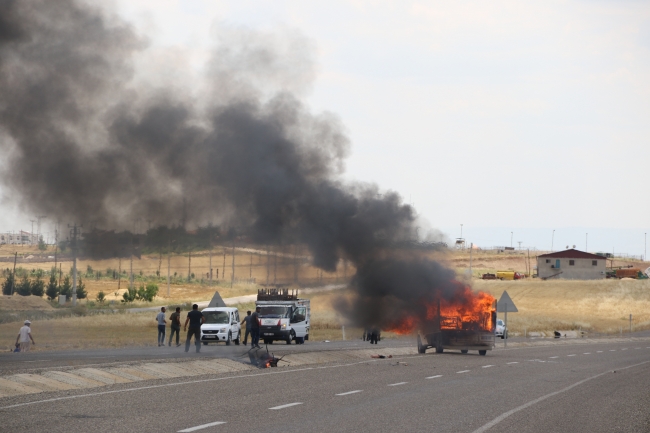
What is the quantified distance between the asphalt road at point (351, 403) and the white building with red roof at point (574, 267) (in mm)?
122504

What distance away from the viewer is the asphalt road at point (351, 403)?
514 inches

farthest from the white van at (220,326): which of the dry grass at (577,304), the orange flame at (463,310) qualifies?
the dry grass at (577,304)

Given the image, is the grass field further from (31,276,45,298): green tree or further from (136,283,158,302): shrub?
(31,276,45,298): green tree

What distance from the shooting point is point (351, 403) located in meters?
16.2

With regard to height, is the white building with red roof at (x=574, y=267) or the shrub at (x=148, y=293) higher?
the white building with red roof at (x=574, y=267)

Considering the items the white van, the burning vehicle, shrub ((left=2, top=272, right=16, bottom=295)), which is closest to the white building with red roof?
shrub ((left=2, top=272, right=16, bottom=295))

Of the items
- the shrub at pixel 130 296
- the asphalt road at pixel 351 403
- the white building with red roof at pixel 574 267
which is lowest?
the asphalt road at pixel 351 403

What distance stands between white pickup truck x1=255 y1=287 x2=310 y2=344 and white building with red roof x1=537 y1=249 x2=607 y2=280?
105614 mm

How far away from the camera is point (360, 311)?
3934 cm

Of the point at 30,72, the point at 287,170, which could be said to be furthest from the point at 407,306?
the point at 30,72

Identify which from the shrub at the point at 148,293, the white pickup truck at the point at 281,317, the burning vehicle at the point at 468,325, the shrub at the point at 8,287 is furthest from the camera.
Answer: the shrub at the point at 8,287

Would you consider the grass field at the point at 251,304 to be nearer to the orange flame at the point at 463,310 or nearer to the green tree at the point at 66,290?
the orange flame at the point at 463,310

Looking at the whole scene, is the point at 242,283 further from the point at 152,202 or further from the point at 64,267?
the point at 64,267

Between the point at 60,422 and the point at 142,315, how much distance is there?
189 feet
